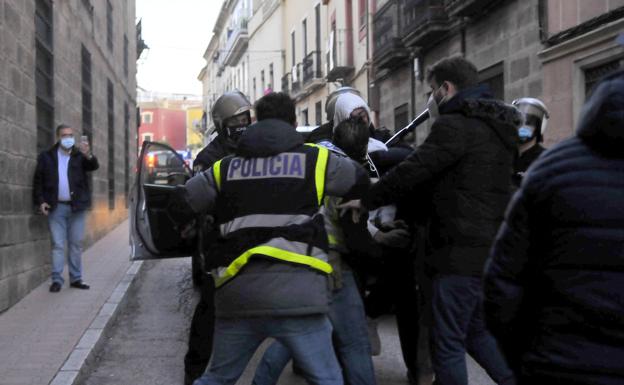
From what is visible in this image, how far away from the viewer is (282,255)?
10.2 feet

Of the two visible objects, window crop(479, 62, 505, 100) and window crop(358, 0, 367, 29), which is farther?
window crop(358, 0, 367, 29)

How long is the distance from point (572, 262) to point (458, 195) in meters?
1.72

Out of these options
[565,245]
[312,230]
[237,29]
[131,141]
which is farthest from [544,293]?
[237,29]

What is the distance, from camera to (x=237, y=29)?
48719 millimetres

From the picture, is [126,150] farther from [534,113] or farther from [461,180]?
[461,180]

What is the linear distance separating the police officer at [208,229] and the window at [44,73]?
15.3 ft

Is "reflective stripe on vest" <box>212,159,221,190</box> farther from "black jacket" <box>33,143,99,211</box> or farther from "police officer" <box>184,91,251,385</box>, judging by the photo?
"black jacket" <box>33,143,99,211</box>

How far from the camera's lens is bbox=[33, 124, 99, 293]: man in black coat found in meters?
8.23

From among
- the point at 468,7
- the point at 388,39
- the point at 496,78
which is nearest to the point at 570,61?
the point at 496,78

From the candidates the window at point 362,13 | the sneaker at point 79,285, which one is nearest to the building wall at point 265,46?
the window at point 362,13

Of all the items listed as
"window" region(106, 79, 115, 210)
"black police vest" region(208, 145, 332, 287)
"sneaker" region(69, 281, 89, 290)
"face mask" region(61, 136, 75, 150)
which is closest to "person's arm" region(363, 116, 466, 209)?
"black police vest" region(208, 145, 332, 287)

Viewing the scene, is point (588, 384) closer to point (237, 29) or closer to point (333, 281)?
point (333, 281)

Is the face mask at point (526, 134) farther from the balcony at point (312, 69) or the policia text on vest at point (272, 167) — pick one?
the balcony at point (312, 69)

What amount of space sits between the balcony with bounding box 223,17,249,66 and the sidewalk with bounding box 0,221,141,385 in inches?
1519
